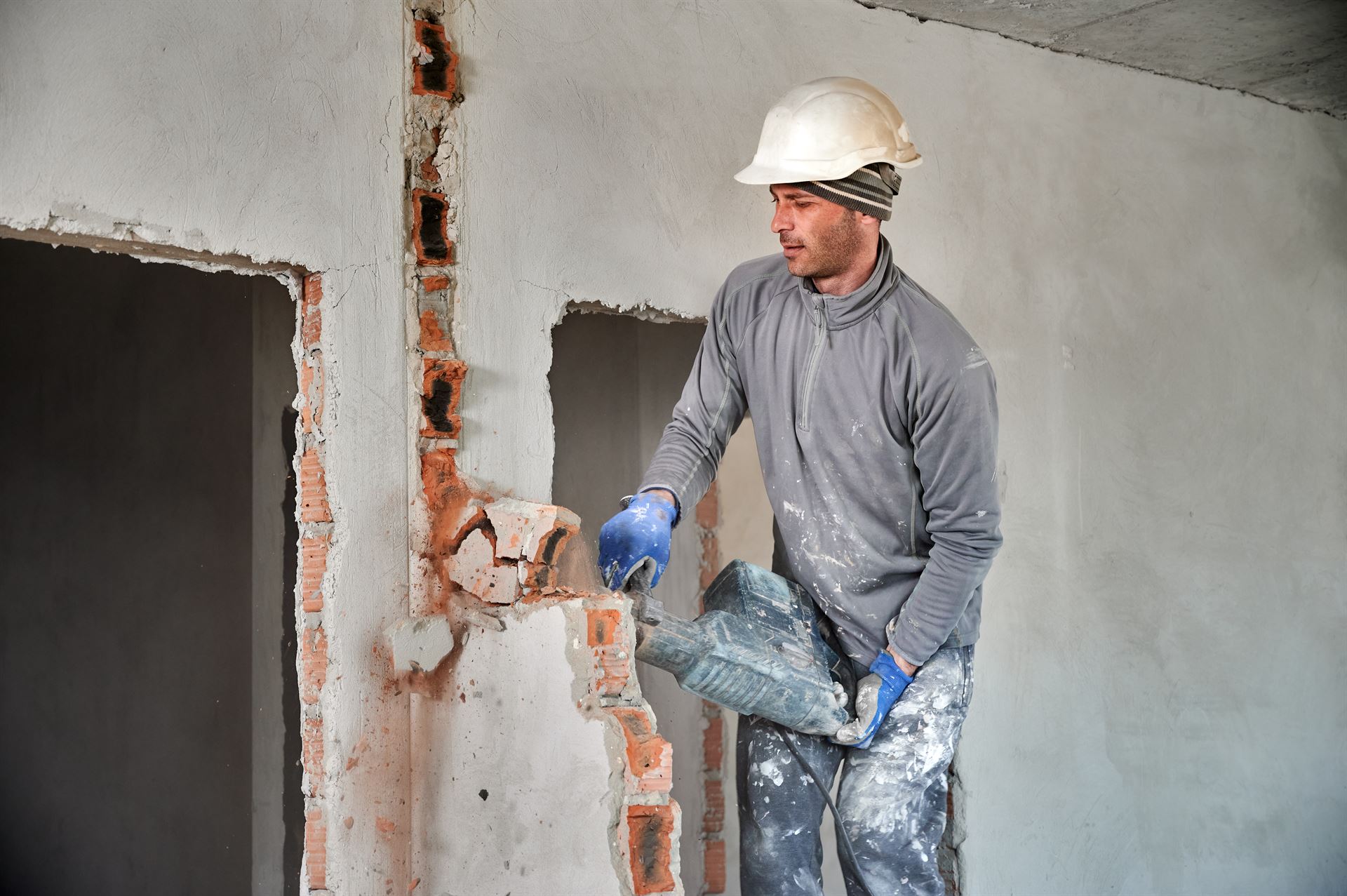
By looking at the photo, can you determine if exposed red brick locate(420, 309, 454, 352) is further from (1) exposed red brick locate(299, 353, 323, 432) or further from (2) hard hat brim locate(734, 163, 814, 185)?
(2) hard hat brim locate(734, 163, 814, 185)

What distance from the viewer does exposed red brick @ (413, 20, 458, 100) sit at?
260 cm

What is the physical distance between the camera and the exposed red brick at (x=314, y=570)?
2498 millimetres

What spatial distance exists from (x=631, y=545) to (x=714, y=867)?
10.1ft

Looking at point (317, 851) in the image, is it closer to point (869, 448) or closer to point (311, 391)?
point (311, 391)

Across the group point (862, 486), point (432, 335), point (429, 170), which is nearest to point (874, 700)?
point (862, 486)

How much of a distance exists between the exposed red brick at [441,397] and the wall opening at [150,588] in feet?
5.32

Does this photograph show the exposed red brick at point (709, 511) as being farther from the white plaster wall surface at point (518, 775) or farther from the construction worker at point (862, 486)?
the white plaster wall surface at point (518, 775)

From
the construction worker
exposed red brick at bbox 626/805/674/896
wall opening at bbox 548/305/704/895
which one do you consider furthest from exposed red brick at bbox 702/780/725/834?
exposed red brick at bbox 626/805/674/896

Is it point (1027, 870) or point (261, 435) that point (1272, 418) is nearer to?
point (1027, 870)

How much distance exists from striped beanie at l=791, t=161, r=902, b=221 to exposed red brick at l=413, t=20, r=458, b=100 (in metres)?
0.78

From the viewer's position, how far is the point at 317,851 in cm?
247

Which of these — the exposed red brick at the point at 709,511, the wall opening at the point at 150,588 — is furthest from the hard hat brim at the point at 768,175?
the exposed red brick at the point at 709,511

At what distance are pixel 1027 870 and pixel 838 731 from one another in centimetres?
125

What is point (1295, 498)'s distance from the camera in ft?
13.4
